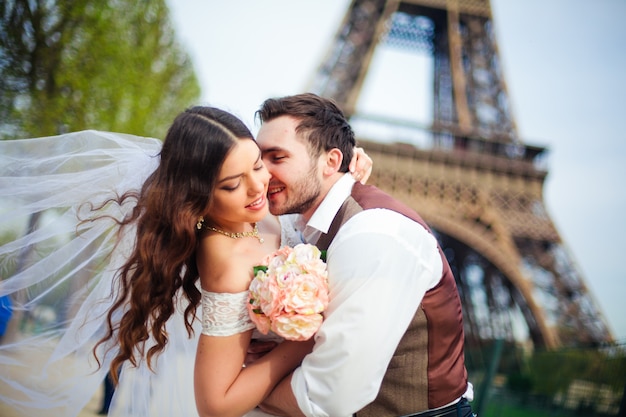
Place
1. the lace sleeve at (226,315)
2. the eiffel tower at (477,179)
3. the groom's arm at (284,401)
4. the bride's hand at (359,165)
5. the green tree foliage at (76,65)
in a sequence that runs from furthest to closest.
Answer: the eiffel tower at (477,179) → the green tree foliage at (76,65) → the bride's hand at (359,165) → the lace sleeve at (226,315) → the groom's arm at (284,401)

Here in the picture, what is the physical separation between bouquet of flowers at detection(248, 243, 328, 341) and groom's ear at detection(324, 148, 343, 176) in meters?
0.64

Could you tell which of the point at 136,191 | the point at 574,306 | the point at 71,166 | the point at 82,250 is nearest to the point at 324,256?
the point at 136,191

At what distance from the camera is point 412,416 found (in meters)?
1.79

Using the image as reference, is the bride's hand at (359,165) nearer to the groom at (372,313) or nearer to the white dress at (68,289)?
the groom at (372,313)

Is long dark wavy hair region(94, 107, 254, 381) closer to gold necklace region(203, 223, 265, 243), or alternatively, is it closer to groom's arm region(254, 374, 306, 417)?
gold necklace region(203, 223, 265, 243)

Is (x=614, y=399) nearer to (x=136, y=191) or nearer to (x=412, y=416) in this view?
(x=412, y=416)

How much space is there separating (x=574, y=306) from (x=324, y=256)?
13.5 meters

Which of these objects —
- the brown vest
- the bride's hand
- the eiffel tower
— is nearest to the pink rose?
the brown vest

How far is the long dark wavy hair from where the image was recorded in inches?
79.0

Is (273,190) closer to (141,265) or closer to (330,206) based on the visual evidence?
(330,206)

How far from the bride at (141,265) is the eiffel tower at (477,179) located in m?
9.43

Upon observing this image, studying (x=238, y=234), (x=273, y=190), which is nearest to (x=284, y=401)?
(x=238, y=234)

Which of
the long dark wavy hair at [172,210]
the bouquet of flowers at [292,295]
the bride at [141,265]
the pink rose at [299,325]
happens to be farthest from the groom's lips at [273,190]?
the pink rose at [299,325]

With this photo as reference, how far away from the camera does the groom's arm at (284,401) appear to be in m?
1.74
